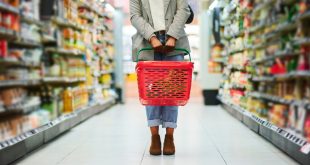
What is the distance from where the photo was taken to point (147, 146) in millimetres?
4238

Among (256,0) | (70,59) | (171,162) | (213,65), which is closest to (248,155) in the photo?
(171,162)

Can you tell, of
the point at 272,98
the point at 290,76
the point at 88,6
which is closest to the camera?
the point at 290,76

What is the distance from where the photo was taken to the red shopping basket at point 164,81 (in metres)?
3.34

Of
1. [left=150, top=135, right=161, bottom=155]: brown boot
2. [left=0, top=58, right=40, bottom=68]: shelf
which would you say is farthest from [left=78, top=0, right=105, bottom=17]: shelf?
[left=150, top=135, right=161, bottom=155]: brown boot

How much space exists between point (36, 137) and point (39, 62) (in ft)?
2.12

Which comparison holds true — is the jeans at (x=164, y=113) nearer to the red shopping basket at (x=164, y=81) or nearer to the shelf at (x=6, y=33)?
the red shopping basket at (x=164, y=81)

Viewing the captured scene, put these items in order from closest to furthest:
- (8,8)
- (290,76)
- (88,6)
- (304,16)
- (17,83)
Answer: (304,16) < (290,76) < (8,8) < (17,83) < (88,6)

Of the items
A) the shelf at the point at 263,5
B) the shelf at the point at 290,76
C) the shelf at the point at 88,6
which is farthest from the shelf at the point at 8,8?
the shelf at the point at 88,6

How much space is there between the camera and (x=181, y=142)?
4453 millimetres

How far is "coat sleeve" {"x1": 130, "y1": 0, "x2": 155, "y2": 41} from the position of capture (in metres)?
3.61

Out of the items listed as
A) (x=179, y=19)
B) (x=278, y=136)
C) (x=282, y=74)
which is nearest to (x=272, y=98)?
(x=278, y=136)

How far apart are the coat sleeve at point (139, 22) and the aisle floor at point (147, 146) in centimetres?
97

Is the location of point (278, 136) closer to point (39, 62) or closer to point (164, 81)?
point (164, 81)

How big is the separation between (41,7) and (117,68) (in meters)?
5.84
